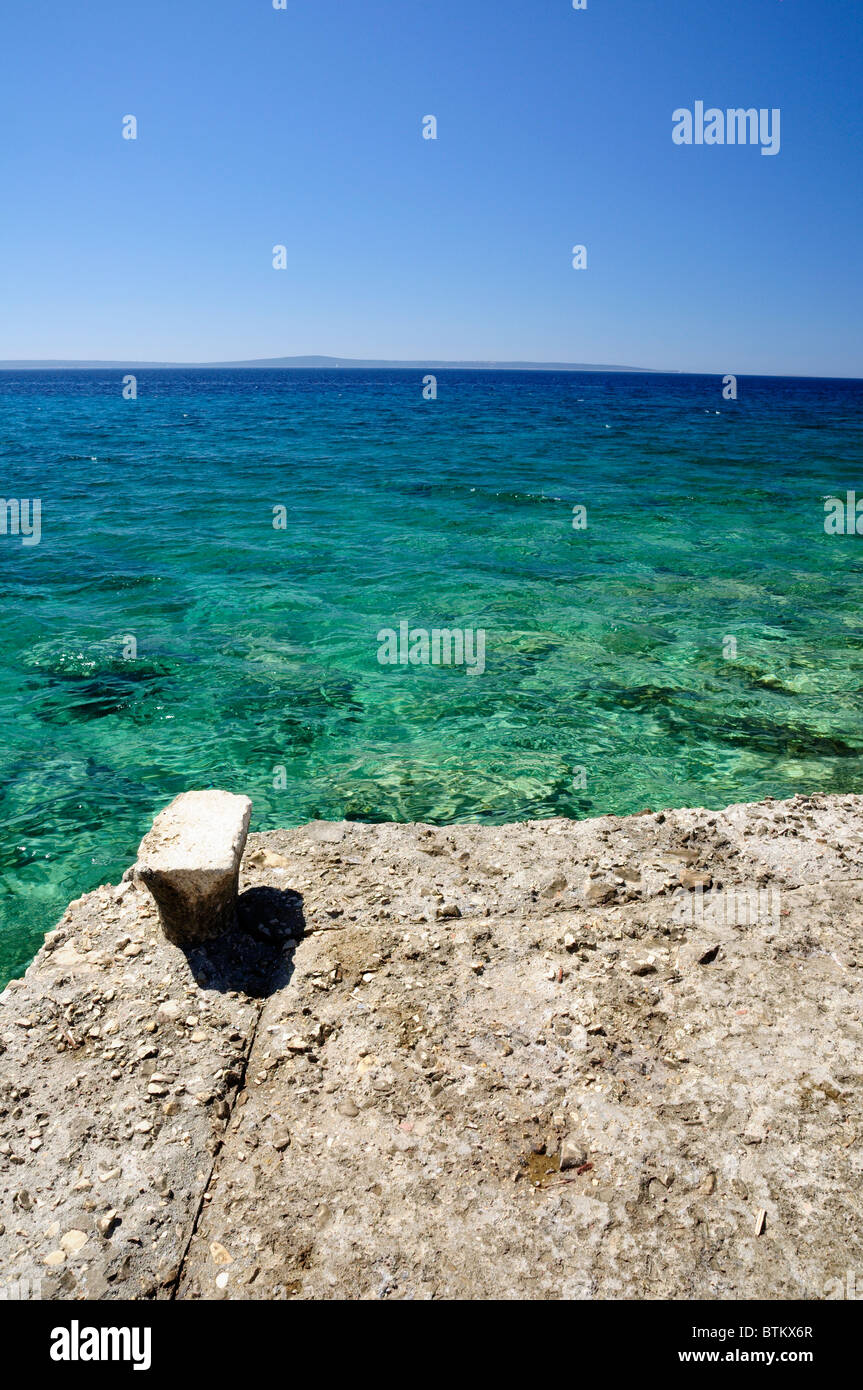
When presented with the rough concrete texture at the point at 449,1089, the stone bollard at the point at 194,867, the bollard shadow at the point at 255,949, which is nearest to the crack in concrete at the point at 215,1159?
the rough concrete texture at the point at 449,1089

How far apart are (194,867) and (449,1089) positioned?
1594 millimetres

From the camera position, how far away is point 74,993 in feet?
13.1

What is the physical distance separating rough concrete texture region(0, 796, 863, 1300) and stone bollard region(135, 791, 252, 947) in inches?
6.9

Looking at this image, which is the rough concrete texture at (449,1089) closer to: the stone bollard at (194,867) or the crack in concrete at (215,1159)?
the crack in concrete at (215,1159)

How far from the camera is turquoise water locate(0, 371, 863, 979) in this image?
7.28 m

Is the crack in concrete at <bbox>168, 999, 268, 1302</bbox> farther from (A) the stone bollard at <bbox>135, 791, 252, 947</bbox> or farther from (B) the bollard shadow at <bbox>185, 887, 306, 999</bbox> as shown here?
(A) the stone bollard at <bbox>135, 791, 252, 947</bbox>

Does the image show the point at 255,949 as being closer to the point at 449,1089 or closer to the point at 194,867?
the point at 194,867

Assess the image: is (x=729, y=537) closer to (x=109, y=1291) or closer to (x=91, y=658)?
(x=91, y=658)

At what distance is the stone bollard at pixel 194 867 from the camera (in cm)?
402

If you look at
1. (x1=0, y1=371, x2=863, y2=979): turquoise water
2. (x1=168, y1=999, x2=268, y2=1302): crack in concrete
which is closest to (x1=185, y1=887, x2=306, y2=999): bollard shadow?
(x1=168, y1=999, x2=268, y2=1302): crack in concrete

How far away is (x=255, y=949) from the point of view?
4355 millimetres

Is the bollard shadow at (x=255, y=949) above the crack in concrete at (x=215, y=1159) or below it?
above

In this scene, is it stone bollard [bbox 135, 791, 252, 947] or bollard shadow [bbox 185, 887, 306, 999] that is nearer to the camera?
stone bollard [bbox 135, 791, 252, 947]

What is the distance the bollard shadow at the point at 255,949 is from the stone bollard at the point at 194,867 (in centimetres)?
9
